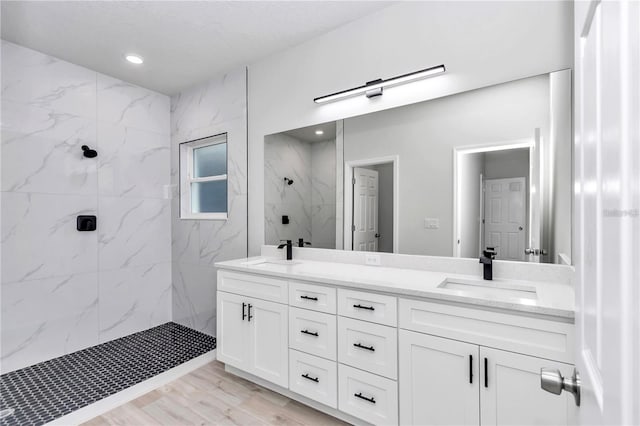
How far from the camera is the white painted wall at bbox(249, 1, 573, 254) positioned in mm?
1690

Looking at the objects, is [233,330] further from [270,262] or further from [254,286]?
[270,262]

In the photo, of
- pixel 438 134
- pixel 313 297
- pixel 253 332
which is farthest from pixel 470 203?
pixel 253 332

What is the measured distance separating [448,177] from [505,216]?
0.39 m

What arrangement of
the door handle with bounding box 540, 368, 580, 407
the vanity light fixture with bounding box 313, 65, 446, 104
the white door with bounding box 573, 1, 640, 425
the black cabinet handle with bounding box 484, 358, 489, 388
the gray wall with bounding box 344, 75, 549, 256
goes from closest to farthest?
the white door with bounding box 573, 1, 640, 425
the door handle with bounding box 540, 368, 580, 407
the black cabinet handle with bounding box 484, 358, 489, 388
the gray wall with bounding box 344, 75, 549, 256
the vanity light fixture with bounding box 313, 65, 446, 104

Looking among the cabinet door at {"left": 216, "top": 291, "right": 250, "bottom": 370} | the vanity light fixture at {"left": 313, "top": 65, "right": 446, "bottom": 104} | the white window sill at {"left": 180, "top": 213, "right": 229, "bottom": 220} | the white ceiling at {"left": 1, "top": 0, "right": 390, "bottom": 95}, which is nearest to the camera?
the vanity light fixture at {"left": 313, "top": 65, "right": 446, "bottom": 104}

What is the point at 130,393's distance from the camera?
2164mm

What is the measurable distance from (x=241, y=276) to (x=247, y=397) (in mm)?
829

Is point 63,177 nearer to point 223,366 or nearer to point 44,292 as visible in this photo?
point 44,292

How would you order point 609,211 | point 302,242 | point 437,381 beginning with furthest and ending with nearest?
point 302,242 < point 437,381 < point 609,211

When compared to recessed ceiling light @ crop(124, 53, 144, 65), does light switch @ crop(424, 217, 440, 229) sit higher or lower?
lower

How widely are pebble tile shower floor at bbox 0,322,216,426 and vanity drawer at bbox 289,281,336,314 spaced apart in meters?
1.40

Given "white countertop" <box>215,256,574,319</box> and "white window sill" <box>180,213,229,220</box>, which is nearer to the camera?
"white countertop" <box>215,256,574,319</box>

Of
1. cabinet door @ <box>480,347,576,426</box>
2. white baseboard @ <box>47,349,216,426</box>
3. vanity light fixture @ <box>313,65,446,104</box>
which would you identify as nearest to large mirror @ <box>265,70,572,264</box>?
vanity light fixture @ <box>313,65,446,104</box>

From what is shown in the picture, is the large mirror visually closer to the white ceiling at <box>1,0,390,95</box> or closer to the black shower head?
the white ceiling at <box>1,0,390,95</box>
